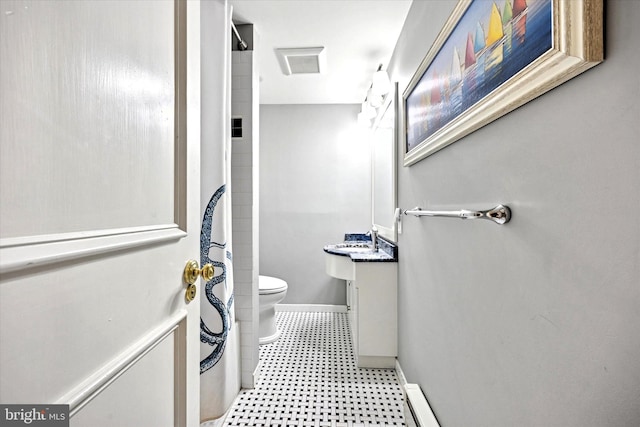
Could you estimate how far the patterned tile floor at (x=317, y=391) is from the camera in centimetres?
158

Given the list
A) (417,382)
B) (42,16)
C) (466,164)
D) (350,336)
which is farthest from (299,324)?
(42,16)

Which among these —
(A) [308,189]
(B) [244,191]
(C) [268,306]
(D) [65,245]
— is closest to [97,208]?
(D) [65,245]

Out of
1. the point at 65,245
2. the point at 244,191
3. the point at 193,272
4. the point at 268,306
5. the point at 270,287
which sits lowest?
the point at 268,306

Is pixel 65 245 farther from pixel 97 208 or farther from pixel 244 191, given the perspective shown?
pixel 244 191

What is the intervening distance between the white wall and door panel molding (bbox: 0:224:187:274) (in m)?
2.77

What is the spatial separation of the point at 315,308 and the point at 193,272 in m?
2.74

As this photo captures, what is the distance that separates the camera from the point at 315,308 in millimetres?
3318

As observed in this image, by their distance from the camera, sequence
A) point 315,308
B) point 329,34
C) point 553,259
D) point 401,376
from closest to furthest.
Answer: point 553,259 → point 401,376 → point 329,34 → point 315,308

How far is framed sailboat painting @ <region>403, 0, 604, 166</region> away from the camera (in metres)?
0.52

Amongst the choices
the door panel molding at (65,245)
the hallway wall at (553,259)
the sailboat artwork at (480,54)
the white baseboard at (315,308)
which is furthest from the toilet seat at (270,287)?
the door panel molding at (65,245)

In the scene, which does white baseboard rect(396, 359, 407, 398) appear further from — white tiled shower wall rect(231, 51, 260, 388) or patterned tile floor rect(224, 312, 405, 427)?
white tiled shower wall rect(231, 51, 260, 388)

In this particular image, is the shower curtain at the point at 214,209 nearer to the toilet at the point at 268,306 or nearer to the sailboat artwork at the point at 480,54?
the toilet at the point at 268,306

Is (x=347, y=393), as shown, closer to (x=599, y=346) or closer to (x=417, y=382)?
(x=417, y=382)

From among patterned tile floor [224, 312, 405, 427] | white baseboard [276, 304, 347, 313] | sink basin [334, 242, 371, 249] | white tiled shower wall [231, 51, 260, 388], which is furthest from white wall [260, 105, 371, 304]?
white tiled shower wall [231, 51, 260, 388]
